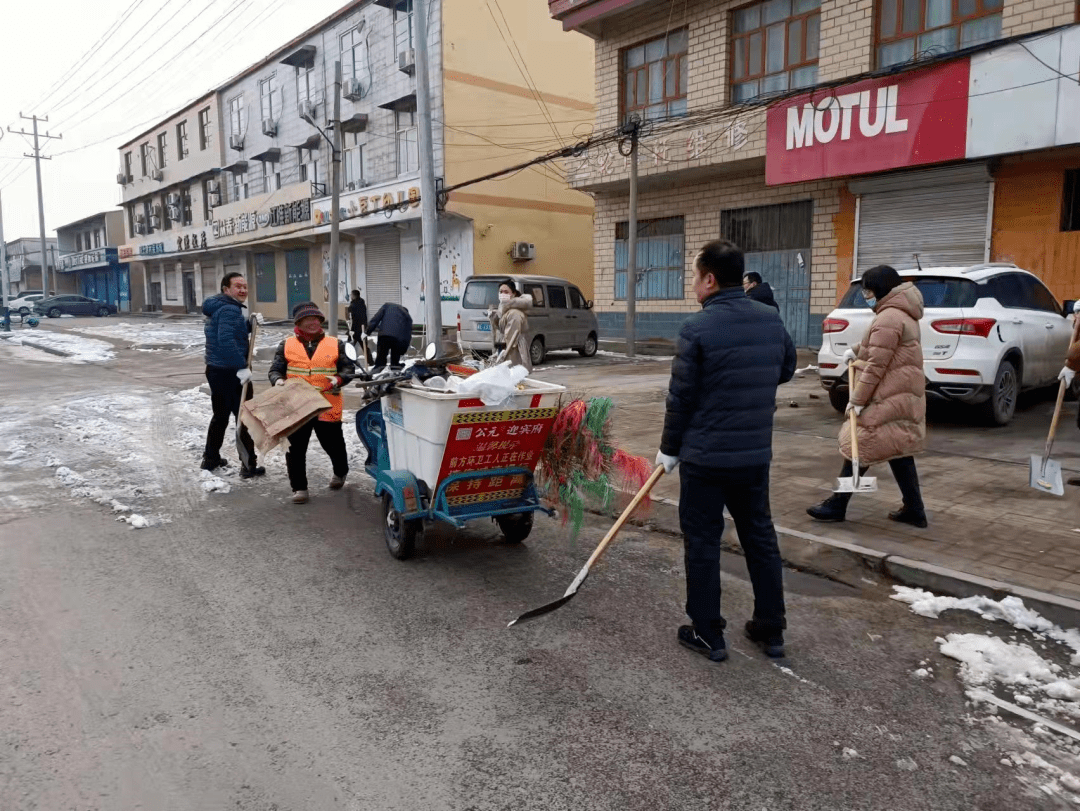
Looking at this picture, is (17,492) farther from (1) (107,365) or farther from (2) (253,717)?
(1) (107,365)

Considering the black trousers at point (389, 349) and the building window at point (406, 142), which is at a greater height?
the building window at point (406, 142)

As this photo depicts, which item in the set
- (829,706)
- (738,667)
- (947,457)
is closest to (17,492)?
(738,667)

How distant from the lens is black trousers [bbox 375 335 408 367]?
26.9 ft

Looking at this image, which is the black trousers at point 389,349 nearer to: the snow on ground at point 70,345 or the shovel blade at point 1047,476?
the shovel blade at point 1047,476

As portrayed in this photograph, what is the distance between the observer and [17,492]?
6.64 metres

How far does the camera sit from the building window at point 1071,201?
12.6 meters

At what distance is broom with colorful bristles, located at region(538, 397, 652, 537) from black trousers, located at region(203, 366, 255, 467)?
142 inches

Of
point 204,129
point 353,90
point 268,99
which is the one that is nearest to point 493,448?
point 353,90

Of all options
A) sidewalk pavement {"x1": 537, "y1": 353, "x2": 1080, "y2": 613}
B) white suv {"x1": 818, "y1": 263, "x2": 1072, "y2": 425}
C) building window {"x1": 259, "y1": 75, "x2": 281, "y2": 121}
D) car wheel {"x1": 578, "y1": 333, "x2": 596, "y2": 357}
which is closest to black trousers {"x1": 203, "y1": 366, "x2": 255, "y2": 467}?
sidewalk pavement {"x1": 537, "y1": 353, "x2": 1080, "y2": 613}

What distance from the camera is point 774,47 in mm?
16172

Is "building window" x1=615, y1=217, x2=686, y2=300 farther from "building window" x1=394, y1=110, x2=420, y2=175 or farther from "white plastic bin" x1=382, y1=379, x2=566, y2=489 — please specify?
"white plastic bin" x1=382, y1=379, x2=566, y2=489

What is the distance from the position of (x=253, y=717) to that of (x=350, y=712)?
0.37 metres

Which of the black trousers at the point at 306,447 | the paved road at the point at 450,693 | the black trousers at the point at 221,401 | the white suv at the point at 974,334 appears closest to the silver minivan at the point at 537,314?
the white suv at the point at 974,334

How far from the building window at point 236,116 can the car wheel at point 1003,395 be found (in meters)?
36.1
